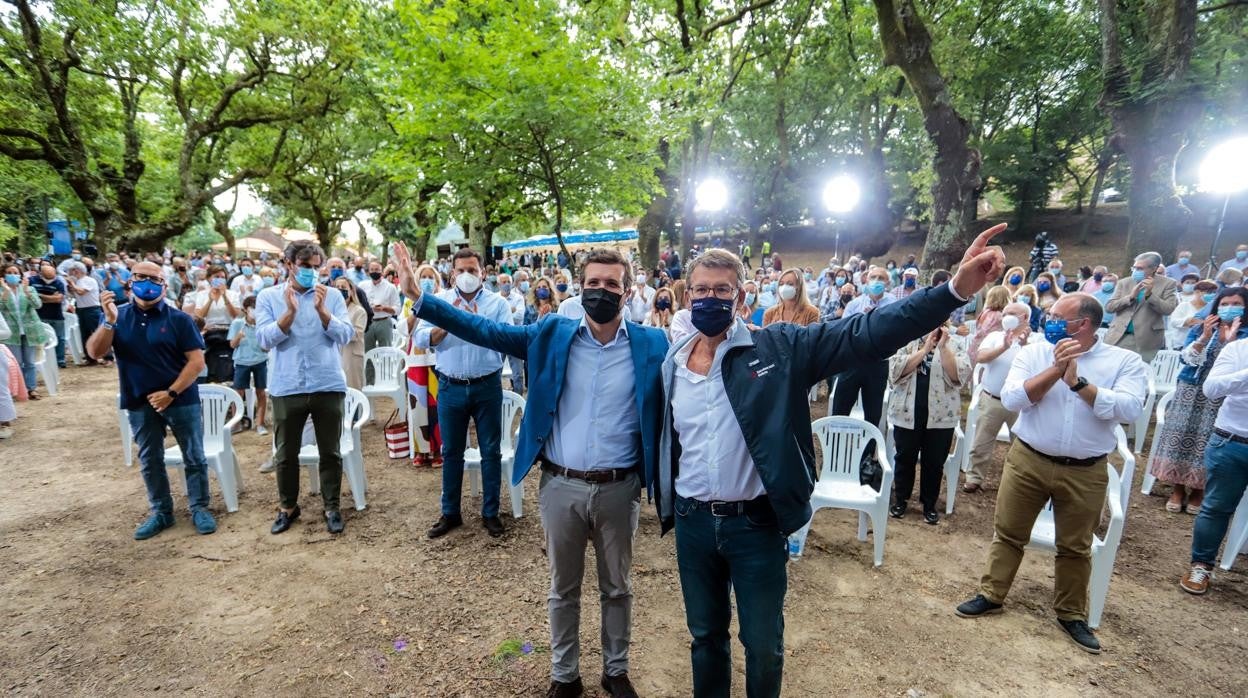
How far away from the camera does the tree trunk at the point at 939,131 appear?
10102 mm

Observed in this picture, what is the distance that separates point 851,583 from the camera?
3.87 metres

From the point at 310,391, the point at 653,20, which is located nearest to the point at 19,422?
the point at 310,391

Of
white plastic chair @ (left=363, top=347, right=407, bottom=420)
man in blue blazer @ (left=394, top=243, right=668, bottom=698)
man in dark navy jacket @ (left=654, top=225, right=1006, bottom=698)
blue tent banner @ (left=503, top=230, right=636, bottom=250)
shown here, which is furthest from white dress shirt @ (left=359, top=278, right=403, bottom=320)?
blue tent banner @ (left=503, top=230, right=636, bottom=250)

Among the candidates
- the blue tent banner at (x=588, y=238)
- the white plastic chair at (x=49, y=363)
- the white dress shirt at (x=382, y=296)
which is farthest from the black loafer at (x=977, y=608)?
the blue tent banner at (x=588, y=238)

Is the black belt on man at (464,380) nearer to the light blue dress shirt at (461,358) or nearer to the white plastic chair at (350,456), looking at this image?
the light blue dress shirt at (461,358)

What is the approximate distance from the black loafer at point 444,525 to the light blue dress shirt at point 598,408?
2.32 meters

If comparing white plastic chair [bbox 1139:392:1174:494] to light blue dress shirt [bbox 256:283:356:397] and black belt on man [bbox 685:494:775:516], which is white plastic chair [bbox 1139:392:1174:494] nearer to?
black belt on man [bbox 685:494:775:516]

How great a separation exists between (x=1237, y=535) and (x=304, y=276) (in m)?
6.95

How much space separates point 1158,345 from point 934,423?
543cm

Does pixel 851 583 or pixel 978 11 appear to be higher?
pixel 978 11

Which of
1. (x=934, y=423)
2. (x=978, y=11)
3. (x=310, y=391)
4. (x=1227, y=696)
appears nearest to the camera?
(x=1227, y=696)

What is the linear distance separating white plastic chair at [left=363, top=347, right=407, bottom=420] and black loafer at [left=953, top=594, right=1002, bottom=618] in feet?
19.1

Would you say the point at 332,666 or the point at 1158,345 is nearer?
the point at 332,666

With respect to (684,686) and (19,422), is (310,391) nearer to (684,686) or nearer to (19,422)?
(684,686)
